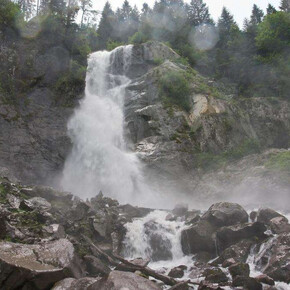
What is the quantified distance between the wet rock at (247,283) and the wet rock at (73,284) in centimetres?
506

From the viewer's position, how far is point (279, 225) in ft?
47.4

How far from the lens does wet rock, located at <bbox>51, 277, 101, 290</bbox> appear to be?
8.48 m

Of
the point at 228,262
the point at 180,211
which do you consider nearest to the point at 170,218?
the point at 180,211

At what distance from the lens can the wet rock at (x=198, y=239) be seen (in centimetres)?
1454

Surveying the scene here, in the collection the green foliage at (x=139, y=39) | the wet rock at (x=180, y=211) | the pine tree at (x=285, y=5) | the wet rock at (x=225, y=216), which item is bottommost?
the wet rock at (x=180, y=211)

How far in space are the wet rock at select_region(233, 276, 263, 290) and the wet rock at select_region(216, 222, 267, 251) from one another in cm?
347

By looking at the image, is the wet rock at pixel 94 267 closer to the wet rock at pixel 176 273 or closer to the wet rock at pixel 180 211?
the wet rock at pixel 176 273

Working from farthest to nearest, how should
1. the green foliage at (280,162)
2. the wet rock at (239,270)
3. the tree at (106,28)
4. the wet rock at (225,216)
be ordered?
the tree at (106,28)
the green foliage at (280,162)
the wet rock at (225,216)
the wet rock at (239,270)

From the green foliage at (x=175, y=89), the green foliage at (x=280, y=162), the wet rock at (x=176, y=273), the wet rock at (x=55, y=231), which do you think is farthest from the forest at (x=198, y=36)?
the wet rock at (x=176, y=273)

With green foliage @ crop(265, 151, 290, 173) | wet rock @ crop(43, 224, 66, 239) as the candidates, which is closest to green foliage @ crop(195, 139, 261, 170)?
green foliage @ crop(265, 151, 290, 173)

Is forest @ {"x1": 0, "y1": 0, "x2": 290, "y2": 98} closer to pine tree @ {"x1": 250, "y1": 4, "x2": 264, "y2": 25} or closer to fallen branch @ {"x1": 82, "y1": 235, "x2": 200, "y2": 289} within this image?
pine tree @ {"x1": 250, "y1": 4, "x2": 264, "y2": 25}

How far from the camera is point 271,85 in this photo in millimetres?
36531

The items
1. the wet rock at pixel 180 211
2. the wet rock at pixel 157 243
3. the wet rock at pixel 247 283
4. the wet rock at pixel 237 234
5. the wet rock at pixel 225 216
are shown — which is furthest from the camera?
the wet rock at pixel 180 211

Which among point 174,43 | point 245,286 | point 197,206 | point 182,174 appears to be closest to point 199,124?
point 182,174
